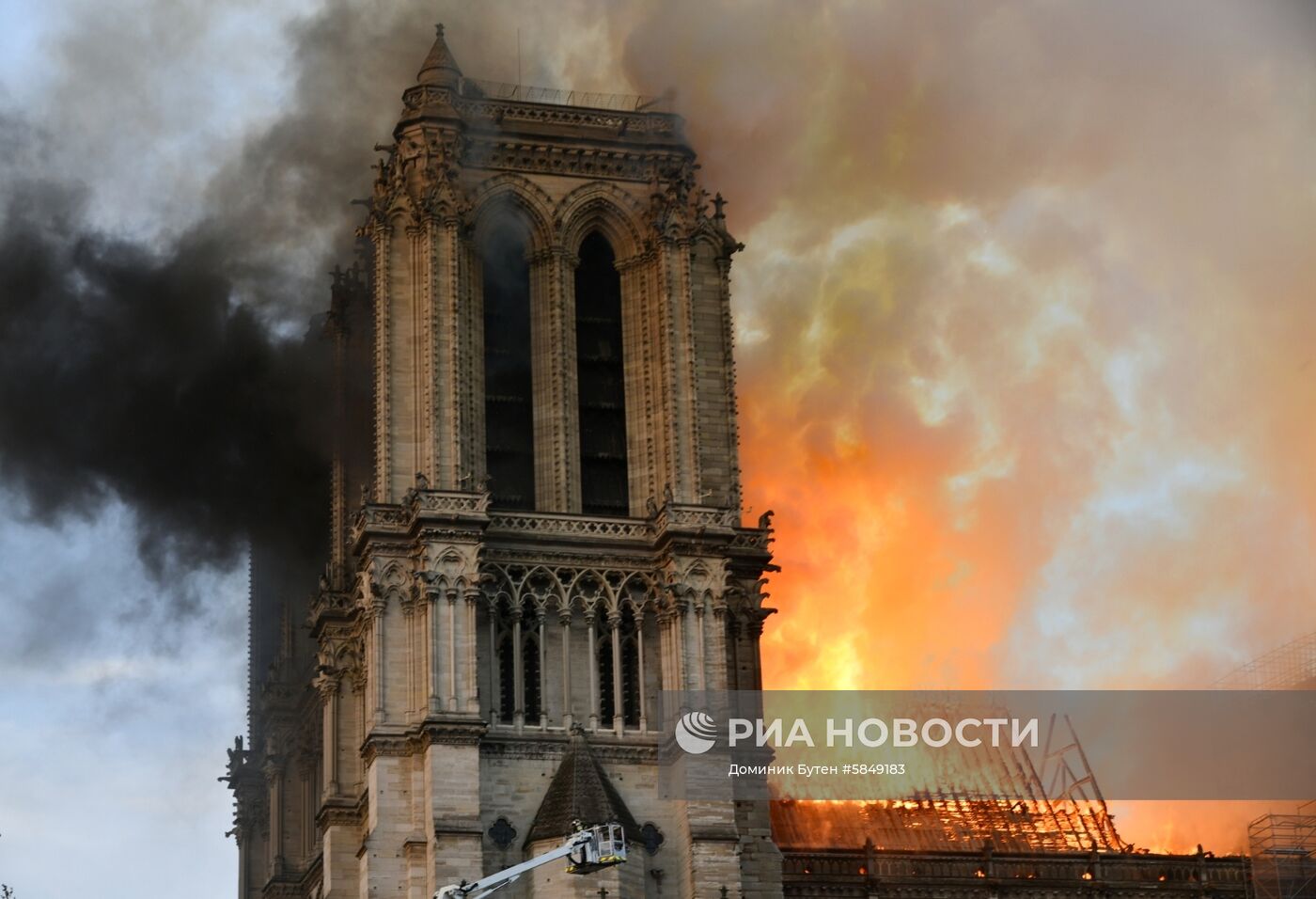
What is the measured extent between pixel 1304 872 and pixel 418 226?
34433 millimetres

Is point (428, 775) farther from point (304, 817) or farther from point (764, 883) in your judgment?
point (304, 817)

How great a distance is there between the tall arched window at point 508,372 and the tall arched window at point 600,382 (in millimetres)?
1613

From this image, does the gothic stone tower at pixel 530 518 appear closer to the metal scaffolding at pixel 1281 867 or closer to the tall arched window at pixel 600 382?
the tall arched window at pixel 600 382

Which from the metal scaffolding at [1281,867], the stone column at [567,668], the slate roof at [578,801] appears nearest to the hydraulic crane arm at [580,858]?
the slate roof at [578,801]

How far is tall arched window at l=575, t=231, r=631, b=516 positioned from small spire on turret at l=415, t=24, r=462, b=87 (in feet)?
21.1

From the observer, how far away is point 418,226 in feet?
291

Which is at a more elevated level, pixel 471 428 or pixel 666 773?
pixel 471 428

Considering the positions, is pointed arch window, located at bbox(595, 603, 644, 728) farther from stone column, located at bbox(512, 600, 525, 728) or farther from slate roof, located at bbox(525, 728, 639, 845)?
stone column, located at bbox(512, 600, 525, 728)

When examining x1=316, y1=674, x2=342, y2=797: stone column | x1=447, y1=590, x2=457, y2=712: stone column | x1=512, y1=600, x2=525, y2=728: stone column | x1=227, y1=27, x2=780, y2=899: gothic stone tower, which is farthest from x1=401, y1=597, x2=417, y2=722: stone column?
x1=316, y1=674, x2=342, y2=797: stone column

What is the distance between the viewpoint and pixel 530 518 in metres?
86.1

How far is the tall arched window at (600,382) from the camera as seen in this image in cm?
8906

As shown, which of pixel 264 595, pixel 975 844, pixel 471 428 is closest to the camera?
pixel 471 428

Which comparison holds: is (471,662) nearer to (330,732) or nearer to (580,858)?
(330,732)

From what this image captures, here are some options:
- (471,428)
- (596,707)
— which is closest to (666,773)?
(596,707)
